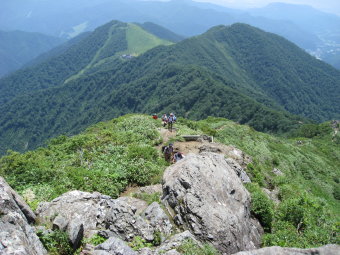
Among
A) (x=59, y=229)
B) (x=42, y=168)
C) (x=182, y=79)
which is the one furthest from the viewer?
(x=182, y=79)

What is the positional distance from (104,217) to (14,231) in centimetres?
455

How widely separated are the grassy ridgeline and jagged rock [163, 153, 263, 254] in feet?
4.86

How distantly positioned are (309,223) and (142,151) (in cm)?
1255

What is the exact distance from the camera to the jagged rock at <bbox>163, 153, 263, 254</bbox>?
11.7 m

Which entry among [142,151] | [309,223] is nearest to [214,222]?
[309,223]

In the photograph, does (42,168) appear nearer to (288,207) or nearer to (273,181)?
(288,207)

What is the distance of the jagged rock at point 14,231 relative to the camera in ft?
23.5

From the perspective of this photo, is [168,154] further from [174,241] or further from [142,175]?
[174,241]

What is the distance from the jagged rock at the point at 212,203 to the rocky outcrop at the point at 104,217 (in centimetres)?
119

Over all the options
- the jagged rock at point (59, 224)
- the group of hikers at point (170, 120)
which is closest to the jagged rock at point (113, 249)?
the jagged rock at point (59, 224)

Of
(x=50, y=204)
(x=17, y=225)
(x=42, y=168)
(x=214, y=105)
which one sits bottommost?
(x=214, y=105)

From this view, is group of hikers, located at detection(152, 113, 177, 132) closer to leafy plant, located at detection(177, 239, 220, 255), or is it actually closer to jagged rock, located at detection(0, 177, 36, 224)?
leafy plant, located at detection(177, 239, 220, 255)

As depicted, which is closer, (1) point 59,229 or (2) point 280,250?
(2) point 280,250

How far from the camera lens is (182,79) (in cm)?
19625
